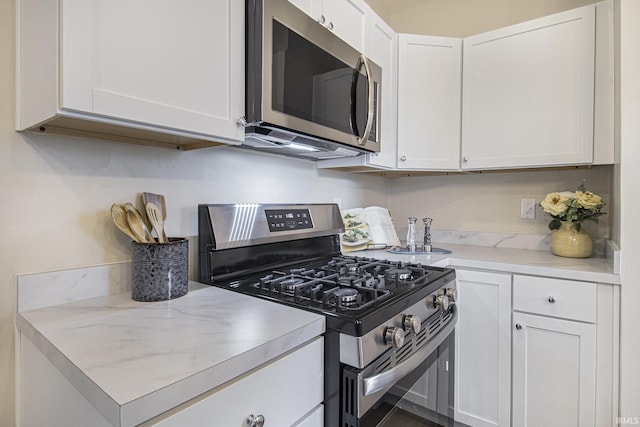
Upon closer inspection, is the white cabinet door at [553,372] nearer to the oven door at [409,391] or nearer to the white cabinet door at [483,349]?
the white cabinet door at [483,349]

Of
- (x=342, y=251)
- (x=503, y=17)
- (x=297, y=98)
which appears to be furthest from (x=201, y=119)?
(x=503, y=17)

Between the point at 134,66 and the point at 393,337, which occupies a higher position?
the point at 134,66

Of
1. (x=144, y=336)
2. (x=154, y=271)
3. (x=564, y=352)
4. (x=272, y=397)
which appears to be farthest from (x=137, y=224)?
(x=564, y=352)

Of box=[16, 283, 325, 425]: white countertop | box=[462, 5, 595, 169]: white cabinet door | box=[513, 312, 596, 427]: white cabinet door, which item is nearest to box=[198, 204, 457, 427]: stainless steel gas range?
box=[16, 283, 325, 425]: white countertop

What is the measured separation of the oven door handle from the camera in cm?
81

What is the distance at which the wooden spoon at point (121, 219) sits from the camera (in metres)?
0.95

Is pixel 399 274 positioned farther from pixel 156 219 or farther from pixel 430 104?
pixel 430 104

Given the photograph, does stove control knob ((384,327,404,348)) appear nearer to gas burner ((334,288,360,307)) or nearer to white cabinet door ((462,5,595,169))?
gas burner ((334,288,360,307))

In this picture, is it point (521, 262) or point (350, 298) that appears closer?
point (350, 298)

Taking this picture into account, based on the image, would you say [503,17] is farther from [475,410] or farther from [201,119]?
[475,410]

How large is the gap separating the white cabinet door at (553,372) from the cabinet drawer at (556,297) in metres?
0.03

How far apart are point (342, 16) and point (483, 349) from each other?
1661 mm

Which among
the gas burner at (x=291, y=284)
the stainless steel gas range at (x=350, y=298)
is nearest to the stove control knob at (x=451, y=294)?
the stainless steel gas range at (x=350, y=298)

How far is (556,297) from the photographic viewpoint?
56.7 inches
